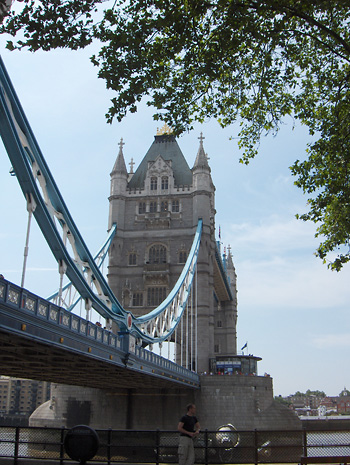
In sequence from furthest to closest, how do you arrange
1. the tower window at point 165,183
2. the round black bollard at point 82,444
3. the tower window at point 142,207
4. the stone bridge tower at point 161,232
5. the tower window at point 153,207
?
1. the tower window at point 165,183
2. the tower window at point 142,207
3. the tower window at point 153,207
4. the stone bridge tower at point 161,232
5. the round black bollard at point 82,444

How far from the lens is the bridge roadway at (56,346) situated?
47.8 feet

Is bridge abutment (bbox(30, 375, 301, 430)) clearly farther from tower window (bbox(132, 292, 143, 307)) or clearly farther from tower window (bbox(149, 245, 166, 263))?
tower window (bbox(149, 245, 166, 263))

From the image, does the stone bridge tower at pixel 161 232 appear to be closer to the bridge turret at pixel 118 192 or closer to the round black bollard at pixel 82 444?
the bridge turret at pixel 118 192

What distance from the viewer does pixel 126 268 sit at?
55.2 metres

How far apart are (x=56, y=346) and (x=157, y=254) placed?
39112mm

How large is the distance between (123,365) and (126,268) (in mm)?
31666

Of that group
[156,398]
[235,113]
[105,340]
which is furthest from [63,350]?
[156,398]

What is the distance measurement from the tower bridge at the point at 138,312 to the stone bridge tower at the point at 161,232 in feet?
0.35

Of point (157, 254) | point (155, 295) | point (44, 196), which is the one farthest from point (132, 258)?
point (44, 196)

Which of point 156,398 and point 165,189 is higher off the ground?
point 165,189

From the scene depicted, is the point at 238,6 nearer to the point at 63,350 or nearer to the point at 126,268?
the point at 63,350

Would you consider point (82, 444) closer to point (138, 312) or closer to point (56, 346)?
point (56, 346)

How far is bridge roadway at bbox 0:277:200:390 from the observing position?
14.6m

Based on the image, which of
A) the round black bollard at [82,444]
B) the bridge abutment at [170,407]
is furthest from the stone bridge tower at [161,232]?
the round black bollard at [82,444]
